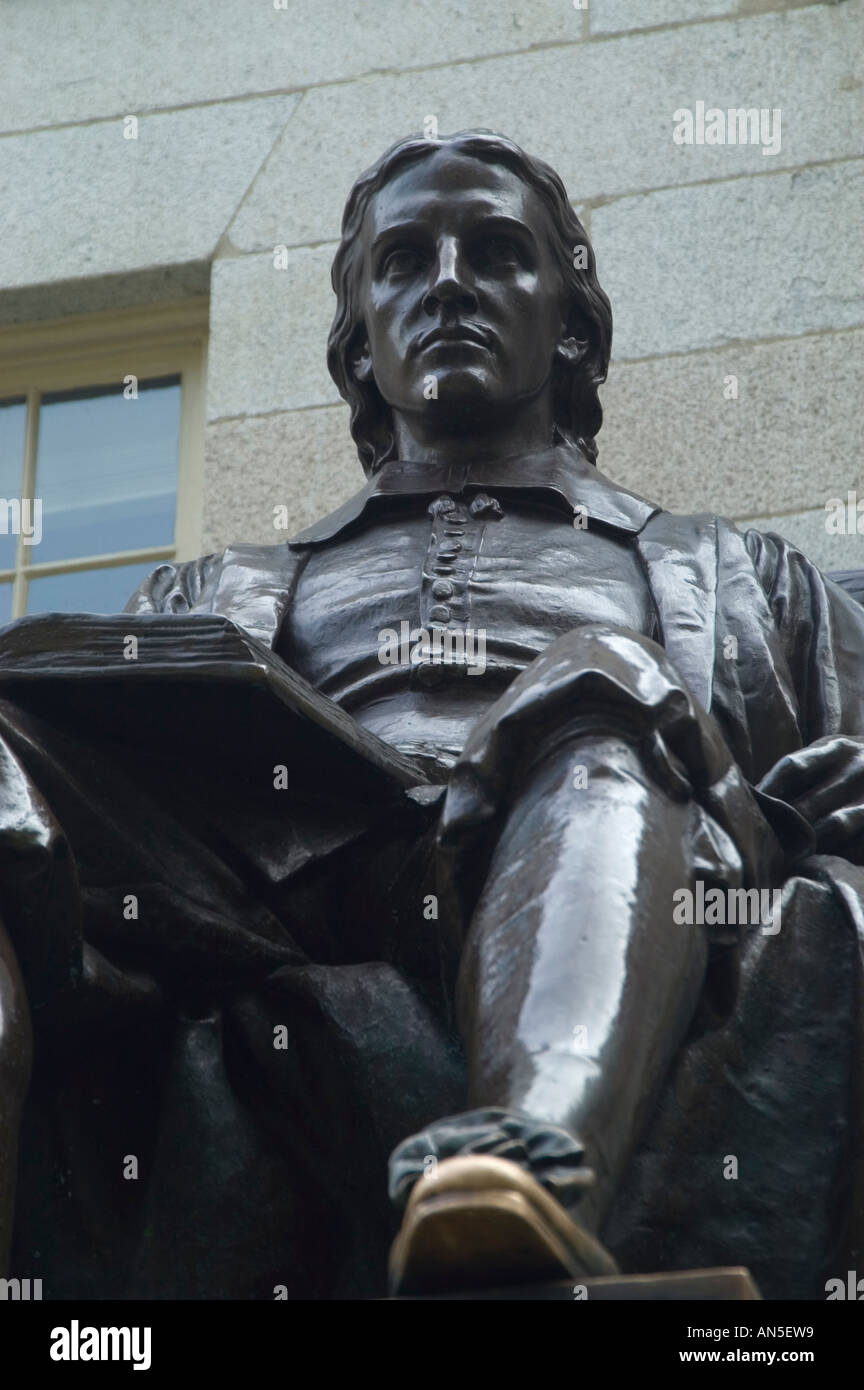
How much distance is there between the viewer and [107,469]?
660 centimetres

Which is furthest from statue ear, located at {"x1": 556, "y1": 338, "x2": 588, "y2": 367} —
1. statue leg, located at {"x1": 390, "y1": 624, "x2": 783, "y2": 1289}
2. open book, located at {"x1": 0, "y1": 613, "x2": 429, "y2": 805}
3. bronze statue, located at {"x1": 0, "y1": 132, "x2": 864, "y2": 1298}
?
statue leg, located at {"x1": 390, "y1": 624, "x2": 783, "y2": 1289}

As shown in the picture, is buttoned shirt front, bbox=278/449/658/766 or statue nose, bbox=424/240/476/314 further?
statue nose, bbox=424/240/476/314

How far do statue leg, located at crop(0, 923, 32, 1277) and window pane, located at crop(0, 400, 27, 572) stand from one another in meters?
3.55

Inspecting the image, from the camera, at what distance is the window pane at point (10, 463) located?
6578 millimetres

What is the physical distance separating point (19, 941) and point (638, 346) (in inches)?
130

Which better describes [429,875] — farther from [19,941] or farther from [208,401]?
[208,401]

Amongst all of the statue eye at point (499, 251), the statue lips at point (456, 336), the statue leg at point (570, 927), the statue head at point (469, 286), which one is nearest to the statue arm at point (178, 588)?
the statue head at point (469, 286)

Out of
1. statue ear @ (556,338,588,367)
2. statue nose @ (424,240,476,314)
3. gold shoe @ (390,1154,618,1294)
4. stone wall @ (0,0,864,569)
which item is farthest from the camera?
stone wall @ (0,0,864,569)

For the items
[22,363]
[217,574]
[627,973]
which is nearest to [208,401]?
[22,363]

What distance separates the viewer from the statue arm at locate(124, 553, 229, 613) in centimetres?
441

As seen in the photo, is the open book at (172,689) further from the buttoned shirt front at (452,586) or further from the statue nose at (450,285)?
the statue nose at (450,285)
